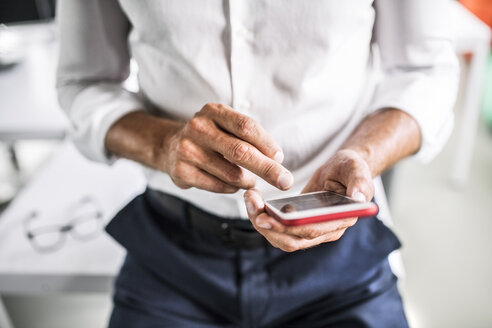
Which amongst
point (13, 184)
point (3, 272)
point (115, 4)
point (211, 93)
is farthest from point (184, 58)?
point (13, 184)

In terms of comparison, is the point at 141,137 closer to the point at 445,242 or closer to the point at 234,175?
the point at 234,175

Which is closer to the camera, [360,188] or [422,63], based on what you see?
[360,188]

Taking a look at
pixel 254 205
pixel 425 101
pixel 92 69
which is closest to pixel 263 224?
pixel 254 205

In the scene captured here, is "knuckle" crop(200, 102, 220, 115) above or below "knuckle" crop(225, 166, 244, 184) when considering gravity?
above

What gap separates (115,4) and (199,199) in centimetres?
35

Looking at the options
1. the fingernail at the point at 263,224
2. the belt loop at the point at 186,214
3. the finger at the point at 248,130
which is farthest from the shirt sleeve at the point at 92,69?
the fingernail at the point at 263,224

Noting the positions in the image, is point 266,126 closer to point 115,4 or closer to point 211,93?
point 211,93

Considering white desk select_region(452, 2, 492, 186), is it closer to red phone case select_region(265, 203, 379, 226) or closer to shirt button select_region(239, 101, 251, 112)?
shirt button select_region(239, 101, 251, 112)

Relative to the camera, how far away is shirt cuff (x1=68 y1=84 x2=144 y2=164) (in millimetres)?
683

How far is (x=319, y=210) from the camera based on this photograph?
1.32 feet

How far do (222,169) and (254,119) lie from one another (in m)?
0.13

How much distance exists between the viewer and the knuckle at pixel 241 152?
0.46 meters

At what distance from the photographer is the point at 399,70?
0.71 meters

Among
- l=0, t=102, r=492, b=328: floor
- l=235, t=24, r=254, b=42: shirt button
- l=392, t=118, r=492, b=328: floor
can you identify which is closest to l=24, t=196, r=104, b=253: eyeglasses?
l=0, t=102, r=492, b=328: floor
